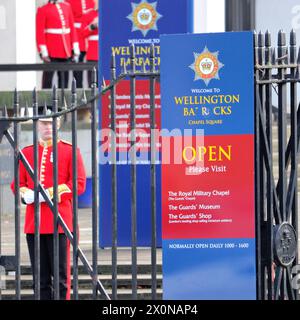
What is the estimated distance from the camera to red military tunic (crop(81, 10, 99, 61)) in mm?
24844

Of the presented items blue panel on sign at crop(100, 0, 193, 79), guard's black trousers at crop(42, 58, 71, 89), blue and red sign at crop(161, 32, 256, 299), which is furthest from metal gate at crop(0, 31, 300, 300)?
guard's black trousers at crop(42, 58, 71, 89)

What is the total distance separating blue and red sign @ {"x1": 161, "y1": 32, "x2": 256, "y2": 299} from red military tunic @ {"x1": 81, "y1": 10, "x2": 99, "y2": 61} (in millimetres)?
14494

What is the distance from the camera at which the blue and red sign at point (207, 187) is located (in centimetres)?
1019

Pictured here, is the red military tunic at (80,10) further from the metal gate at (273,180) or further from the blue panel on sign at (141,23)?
the metal gate at (273,180)

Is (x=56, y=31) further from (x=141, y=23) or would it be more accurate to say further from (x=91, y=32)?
(x=141, y=23)

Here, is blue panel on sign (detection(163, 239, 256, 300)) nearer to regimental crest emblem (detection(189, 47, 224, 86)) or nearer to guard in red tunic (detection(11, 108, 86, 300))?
regimental crest emblem (detection(189, 47, 224, 86))

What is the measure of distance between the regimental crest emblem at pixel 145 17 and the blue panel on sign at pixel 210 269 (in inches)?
199

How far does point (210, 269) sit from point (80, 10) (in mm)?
15543

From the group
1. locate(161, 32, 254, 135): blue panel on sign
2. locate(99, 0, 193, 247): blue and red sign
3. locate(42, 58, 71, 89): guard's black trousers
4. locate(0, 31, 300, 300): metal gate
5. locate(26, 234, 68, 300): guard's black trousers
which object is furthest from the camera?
locate(42, 58, 71, 89): guard's black trousers

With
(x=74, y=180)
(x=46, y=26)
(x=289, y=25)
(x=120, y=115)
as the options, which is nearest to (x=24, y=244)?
(x=120, y=115)

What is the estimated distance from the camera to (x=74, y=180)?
10367 millimetres

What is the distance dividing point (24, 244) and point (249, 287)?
648 centimetres

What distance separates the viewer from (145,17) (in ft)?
49.2
